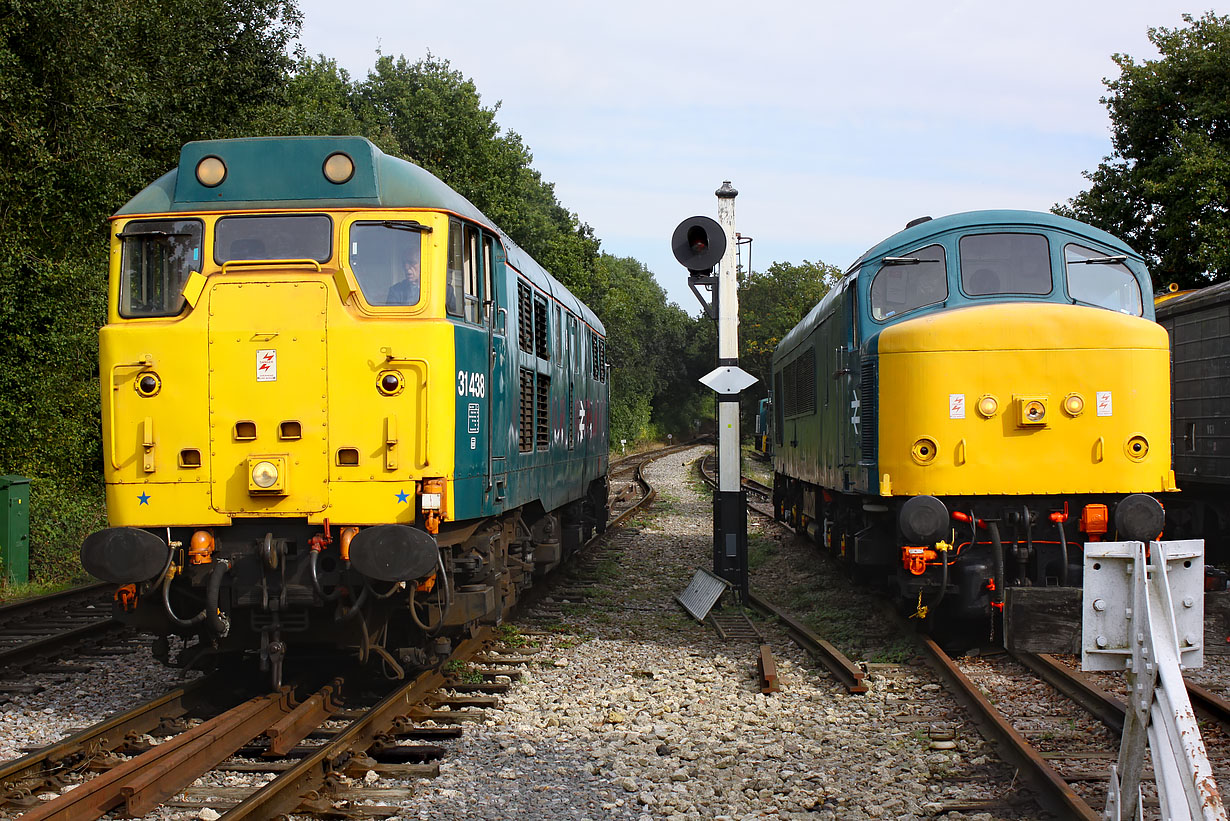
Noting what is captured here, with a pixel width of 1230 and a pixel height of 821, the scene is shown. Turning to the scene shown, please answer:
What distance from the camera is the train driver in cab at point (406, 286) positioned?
691cm

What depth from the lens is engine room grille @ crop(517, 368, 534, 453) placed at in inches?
351

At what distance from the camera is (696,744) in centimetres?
637

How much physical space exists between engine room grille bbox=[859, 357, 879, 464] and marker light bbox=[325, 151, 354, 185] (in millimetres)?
4532

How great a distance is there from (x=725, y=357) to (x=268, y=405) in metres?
5.48

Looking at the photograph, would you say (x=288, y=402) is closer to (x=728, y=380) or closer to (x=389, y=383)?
(x=389, y=383)

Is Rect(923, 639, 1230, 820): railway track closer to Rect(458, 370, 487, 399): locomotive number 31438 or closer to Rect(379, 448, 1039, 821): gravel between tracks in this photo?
Rect(379, 448, 1039, 821): gravel between tracks

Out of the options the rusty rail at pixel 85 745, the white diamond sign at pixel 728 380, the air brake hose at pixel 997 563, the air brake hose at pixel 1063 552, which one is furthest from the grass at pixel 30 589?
the air brake hose at pixel 1063 552

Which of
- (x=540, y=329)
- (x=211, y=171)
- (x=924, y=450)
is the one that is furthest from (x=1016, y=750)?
(x=211, y=171)

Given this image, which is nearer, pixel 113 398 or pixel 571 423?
pixel 113 398

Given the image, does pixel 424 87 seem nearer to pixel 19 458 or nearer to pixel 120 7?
pixel 120 7

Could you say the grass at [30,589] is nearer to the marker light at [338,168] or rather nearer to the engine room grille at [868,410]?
the marker light at [338,168]

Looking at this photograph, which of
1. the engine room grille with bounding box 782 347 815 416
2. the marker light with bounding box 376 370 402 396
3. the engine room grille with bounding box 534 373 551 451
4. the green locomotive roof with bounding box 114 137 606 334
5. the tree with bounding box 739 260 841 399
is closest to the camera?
the marker light with bounding box 376 370 402 396

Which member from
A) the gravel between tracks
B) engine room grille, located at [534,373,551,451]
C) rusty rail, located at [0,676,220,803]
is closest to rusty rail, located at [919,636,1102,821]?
the gravel between tracks

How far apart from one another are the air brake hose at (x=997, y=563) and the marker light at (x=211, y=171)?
623 centimetres
